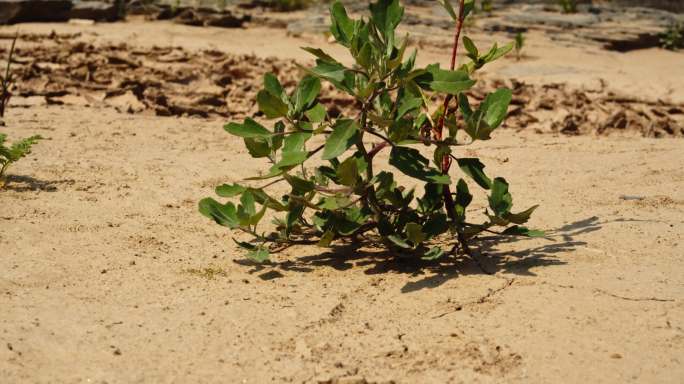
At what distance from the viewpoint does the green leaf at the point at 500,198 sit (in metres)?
2.68

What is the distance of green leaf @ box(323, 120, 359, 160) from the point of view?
2.43 m

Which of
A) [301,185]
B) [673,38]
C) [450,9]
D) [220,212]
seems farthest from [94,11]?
[450,9]

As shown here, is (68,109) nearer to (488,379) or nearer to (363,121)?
(363,121)

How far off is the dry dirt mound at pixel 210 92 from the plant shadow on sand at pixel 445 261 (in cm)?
210

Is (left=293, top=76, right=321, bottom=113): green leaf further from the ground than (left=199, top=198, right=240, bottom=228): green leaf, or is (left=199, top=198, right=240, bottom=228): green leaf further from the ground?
(left=293, top=76, right=321, bottom=113): green leaf

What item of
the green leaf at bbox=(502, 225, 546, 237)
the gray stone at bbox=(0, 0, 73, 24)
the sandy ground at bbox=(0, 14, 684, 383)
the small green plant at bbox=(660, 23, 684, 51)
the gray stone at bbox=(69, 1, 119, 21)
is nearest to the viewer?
the sandy ground at bbox=(0, 14, 684, 383)

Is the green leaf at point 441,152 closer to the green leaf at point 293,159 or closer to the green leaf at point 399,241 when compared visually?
the green leaf at point 399,241

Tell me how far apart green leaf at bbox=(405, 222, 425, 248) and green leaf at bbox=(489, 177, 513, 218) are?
9.6 inches

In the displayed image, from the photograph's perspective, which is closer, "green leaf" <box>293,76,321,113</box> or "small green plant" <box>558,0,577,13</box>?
"green leaf" <box>293,76,321,113</box>

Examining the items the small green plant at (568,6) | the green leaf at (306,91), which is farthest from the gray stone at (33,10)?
the green leaf at (306,91)

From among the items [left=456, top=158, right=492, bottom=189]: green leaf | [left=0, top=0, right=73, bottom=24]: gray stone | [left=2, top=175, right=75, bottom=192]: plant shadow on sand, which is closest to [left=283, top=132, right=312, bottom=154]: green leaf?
[left=456, top=158, right=492, bottom=189]: green leaf

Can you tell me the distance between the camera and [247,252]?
2916mm

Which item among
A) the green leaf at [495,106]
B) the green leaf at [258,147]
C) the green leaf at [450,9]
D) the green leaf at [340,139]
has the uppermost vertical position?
the green leaf at [450,9]

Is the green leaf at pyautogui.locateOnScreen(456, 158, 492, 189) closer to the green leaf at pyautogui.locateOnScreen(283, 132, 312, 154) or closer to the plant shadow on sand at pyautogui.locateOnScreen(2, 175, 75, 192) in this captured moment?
the green leaf at pyautogui.locateOnScreen(283, 132, 312, 154)
